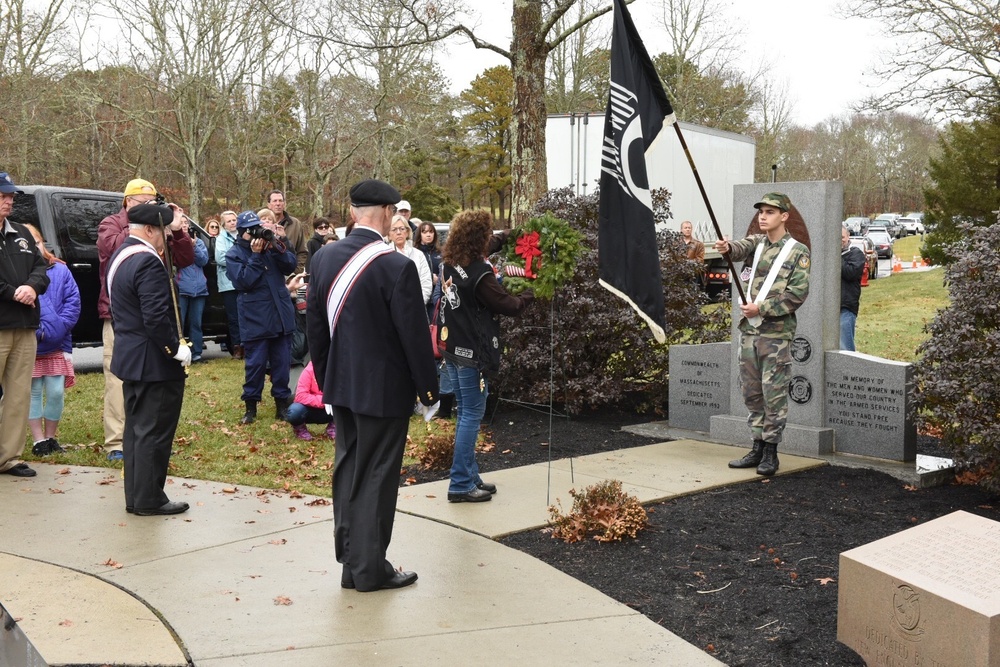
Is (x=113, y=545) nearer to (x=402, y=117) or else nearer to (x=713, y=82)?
(x=402, y=117)

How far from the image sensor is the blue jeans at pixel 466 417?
21.3ft

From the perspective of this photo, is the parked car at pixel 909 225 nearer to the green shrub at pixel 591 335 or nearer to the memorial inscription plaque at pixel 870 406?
the green shrub at pixel 591 335

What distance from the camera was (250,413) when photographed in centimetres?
964

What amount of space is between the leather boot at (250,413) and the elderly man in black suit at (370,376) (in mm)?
4779

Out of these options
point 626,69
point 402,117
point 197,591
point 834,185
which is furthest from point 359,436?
point 402,117

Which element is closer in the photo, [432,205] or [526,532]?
[526,532]

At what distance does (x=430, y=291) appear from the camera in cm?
953

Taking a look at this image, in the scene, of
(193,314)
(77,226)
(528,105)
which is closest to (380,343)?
(77,226)

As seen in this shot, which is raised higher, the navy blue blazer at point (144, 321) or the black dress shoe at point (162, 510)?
the navy blue blazer at point (144, 321)

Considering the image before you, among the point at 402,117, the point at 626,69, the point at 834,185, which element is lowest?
the point at 834,185

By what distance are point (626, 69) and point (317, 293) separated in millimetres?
2762

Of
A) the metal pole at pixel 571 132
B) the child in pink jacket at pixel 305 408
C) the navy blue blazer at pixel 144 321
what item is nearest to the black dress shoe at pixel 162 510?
the navy blue blazer at pixel 144 321

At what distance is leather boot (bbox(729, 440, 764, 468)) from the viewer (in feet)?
25.2

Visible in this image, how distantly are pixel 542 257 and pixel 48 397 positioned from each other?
14.5ft
